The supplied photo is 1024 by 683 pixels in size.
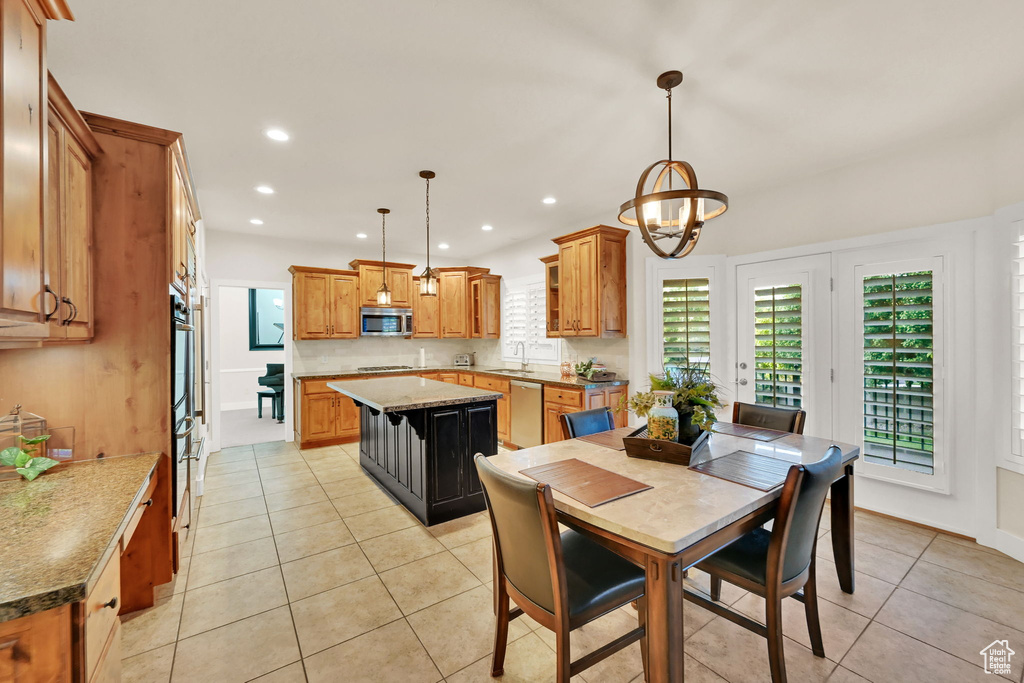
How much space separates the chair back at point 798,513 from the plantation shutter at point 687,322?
2.52 metres

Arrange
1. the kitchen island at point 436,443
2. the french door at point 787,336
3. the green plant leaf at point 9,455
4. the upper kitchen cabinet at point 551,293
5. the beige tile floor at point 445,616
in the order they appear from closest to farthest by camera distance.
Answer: the green plant leaf at point 9,455 → the beige tile floor at point 445,616 → the kitchen island at point 436,443 → the french door at point 787,336 → the upper kitchen cabinet at point 551,293

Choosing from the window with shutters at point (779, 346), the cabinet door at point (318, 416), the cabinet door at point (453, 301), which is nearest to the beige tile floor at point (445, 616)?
the window with shutters at point (779, 346)

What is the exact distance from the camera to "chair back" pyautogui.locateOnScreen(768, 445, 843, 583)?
152 cm

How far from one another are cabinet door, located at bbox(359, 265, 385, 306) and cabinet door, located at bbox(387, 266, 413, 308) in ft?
0.57

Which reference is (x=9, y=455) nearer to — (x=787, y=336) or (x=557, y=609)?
(x=557, y=609)

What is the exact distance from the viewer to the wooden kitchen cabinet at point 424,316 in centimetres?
658

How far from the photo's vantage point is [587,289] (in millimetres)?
4664

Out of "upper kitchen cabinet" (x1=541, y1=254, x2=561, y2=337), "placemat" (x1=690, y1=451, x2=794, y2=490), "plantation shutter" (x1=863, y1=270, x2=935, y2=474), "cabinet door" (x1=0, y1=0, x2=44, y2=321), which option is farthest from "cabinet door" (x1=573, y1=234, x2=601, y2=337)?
"cabinet door" (x1=0, y1=0, x2=44, y2=321)

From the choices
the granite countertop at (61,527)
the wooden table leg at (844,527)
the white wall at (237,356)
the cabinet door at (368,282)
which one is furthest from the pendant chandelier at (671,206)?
the white wall at (237,356)

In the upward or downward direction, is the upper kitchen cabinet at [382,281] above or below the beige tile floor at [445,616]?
above

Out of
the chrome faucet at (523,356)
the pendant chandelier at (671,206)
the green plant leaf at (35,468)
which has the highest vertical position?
the pendant chandelier at (671,206)

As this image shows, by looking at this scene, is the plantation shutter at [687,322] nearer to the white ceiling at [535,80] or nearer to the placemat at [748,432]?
the white ceiling at [535,80]

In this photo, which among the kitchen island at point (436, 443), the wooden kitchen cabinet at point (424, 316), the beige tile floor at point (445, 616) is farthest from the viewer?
the wooden kitchen cabinet at point (424, 316)

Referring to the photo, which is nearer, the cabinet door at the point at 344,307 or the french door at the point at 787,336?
the french door at the point at 787,336
